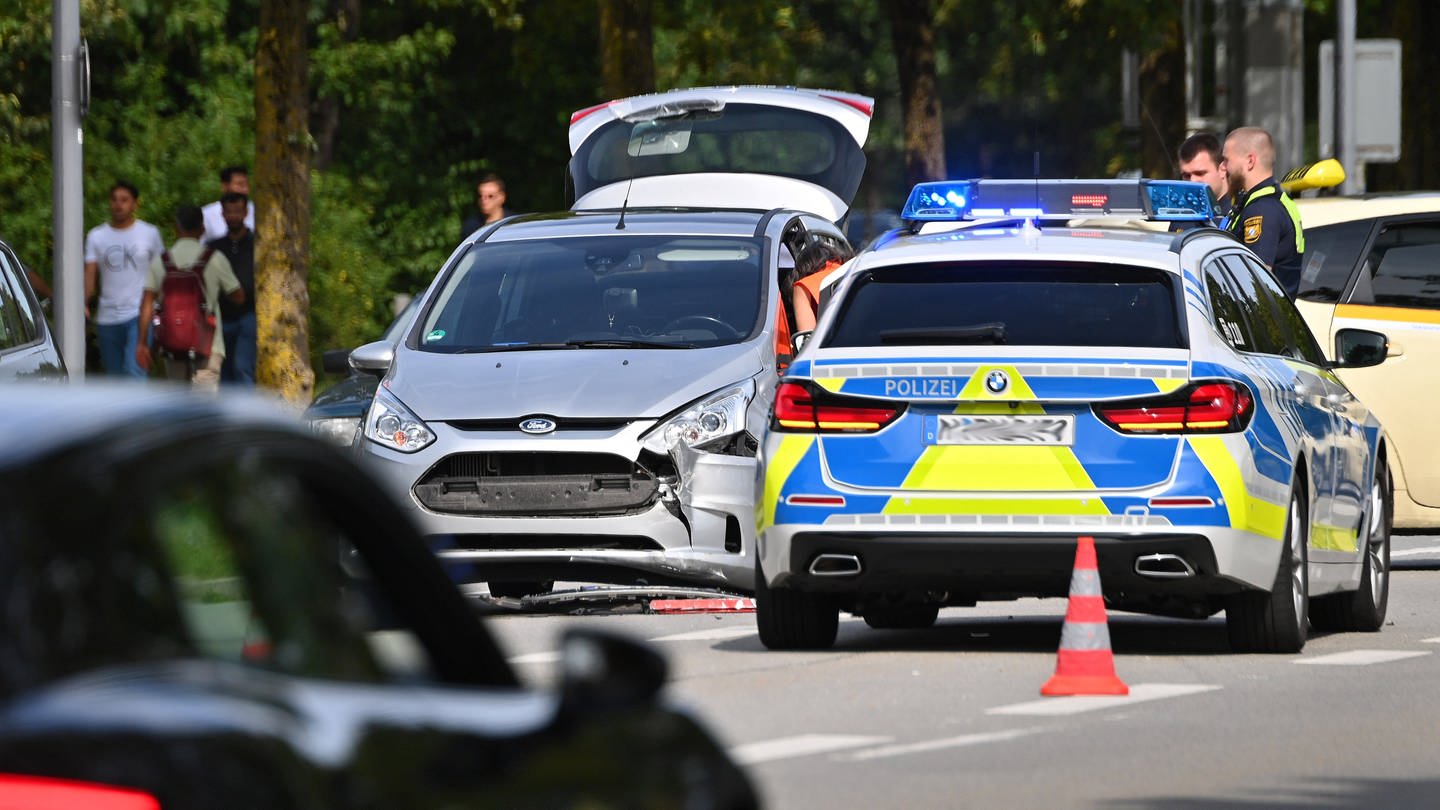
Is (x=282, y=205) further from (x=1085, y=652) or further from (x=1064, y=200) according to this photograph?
(x=1085, y=652)

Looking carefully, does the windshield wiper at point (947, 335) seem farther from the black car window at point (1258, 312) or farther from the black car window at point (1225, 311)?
the black car window at point (1258, 312)

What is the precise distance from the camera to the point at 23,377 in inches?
471

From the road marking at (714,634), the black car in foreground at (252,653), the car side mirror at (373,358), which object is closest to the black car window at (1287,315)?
the road marking at (714,634)

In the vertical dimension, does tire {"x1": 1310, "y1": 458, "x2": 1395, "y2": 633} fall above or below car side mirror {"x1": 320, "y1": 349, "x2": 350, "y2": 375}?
below

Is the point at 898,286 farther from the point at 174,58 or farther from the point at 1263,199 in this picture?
the point at 174,58

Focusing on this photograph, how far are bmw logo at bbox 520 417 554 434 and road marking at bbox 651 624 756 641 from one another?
99cm

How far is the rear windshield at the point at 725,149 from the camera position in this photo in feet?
57.1

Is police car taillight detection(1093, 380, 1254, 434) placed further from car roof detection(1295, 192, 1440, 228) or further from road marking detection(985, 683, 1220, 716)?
car roof detection(1295, 192, 1440, 228)

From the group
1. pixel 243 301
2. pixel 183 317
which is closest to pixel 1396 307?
pixel 183 317

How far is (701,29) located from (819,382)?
74.3 ft

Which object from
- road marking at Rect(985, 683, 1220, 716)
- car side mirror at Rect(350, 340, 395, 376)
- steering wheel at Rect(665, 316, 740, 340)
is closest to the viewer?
road marking at Rect(985, 683, 1220, 716)

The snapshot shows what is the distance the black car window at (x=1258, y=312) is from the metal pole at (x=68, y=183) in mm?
8809

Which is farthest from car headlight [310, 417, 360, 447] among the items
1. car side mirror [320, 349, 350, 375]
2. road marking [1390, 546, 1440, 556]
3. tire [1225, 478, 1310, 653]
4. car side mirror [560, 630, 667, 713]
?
car side mirror [560, 630, 667, 713]

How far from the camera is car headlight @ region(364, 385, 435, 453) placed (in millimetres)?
11742
